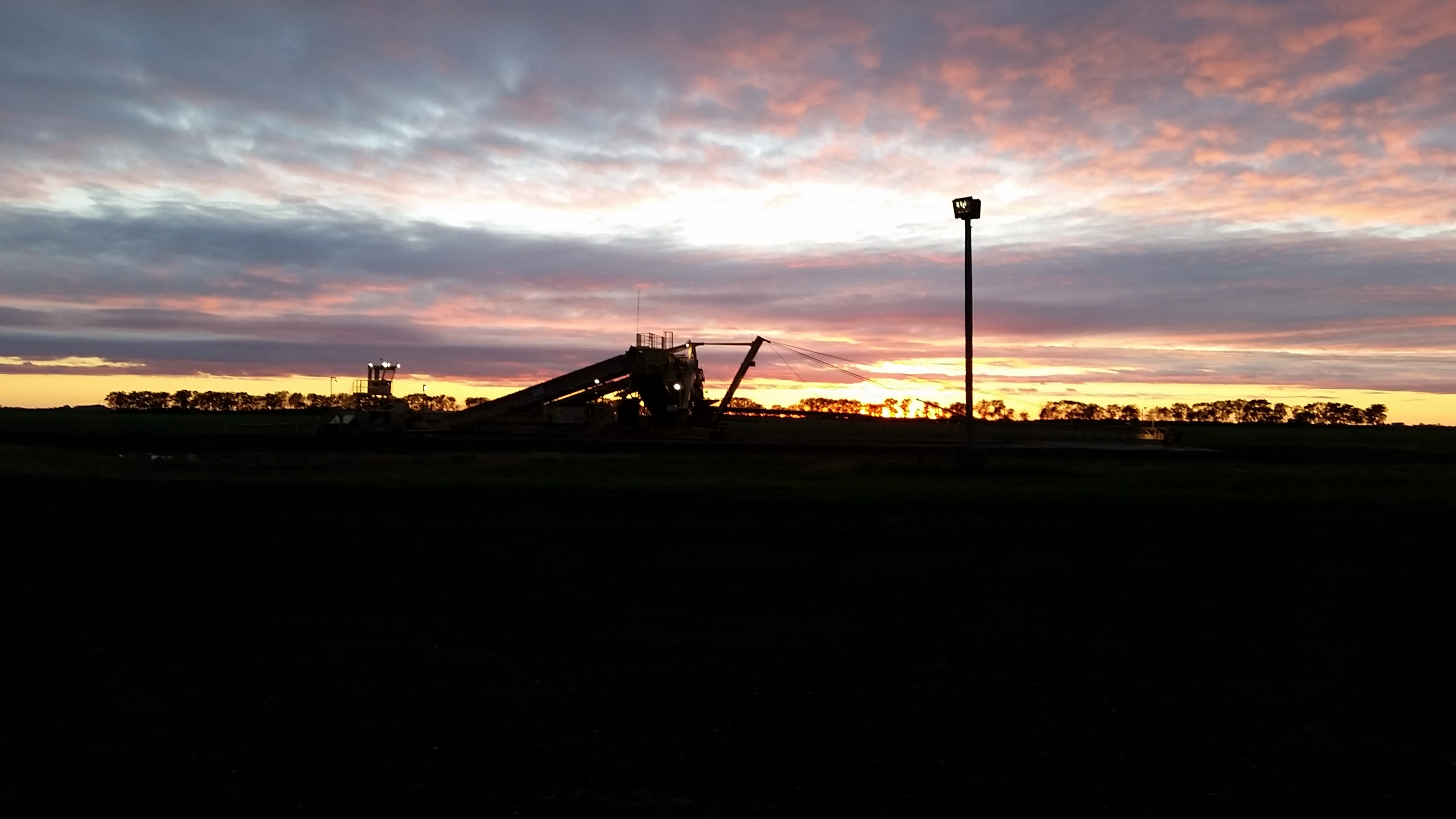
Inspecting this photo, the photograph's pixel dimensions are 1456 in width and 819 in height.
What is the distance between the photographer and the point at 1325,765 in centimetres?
693

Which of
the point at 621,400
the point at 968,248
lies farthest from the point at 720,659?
the point at 621,400

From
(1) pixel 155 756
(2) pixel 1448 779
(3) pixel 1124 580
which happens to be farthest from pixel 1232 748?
(1) pixel 155 756

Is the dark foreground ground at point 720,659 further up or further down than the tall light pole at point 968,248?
further down

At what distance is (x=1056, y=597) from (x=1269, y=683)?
11.4ft

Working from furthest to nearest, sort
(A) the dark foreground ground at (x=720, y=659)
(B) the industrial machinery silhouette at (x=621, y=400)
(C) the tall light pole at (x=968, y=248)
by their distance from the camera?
(B) the industrial machinery silhouette at (x=621, y=400), (C) the tall light pole at (x=968, y=248), (A) the dark foreground ground at (x=720, y=659)

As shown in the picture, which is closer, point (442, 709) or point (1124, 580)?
point (442, 709)

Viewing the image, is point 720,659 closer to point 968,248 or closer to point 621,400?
point 968,248

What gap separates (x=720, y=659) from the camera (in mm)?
9570

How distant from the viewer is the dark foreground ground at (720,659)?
6.49m

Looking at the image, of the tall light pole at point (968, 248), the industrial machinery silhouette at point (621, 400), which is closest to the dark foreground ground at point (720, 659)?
the tall light pole at point (968, 248)

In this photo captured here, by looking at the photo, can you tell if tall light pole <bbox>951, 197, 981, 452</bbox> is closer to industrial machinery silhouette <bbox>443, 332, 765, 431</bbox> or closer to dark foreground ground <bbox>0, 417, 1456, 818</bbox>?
dark foreground ground <bbox>0, 417, 1456, 818</bbox>

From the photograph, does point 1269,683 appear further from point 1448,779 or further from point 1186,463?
point 1186,463

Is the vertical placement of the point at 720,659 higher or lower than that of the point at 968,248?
lower

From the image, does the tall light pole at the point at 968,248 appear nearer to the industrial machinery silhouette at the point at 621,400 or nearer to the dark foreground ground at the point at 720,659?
the dark foreground ground at the point at 720,659
